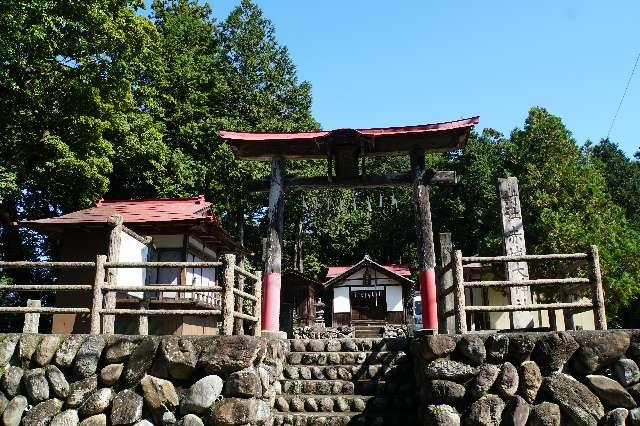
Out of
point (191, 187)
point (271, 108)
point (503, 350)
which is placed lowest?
point (503, 350)

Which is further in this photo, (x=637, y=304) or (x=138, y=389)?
(x=637, y=304)

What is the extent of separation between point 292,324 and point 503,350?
21.7m

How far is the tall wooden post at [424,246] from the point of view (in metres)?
9.77

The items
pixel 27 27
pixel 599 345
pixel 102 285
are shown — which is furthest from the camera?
pixel 27 27

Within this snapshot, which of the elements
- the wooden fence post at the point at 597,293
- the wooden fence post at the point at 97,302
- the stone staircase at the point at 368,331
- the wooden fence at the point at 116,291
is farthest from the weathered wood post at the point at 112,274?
the stone staircase at the point at 368,331

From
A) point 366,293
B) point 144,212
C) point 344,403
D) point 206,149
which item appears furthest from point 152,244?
point 366,293

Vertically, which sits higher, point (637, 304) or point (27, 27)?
point (27, 27)

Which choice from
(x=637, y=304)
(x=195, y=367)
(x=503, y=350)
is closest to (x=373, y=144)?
(x=503, y=350)

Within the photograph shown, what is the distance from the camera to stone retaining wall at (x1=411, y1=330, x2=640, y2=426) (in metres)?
6.50

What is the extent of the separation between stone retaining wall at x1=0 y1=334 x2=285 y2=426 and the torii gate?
3120 mm

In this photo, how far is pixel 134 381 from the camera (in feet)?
23.1

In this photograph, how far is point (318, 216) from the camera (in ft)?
119

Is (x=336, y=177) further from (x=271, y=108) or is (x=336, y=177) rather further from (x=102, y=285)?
(x=271, y=108)

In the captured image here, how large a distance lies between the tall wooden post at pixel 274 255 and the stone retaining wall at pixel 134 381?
2474 millimetres
